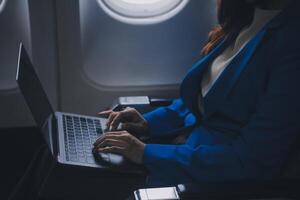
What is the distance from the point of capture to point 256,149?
114 centimetres

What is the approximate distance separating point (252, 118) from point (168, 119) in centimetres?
49

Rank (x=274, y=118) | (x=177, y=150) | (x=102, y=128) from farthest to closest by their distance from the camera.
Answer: (x=102, y=128) < (x=177, y=150) < (x=274, y=118)

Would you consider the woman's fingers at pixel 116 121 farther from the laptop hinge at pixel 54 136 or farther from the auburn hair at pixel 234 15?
the auburn hair at pixel 234 15

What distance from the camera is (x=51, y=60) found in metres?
1.91

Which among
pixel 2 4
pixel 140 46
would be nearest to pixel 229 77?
pixel 140 46

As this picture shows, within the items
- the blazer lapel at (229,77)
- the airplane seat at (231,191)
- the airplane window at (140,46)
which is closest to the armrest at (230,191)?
the airplane seat at (231,191)

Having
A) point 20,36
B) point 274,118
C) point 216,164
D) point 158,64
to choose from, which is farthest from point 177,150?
point 20,36

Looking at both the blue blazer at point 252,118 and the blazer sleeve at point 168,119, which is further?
the blazer sleeve at point 168,119

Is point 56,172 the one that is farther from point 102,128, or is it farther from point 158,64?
point 158,64

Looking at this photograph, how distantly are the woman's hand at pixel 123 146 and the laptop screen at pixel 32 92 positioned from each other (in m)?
0.17

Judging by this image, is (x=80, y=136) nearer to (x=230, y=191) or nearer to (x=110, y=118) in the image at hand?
(x=110, y=118)

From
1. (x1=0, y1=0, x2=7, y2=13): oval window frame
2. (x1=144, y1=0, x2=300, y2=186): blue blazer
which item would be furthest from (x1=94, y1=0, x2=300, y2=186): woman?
(x1=0, y1=0, x2=7, y2=13): oval window frame

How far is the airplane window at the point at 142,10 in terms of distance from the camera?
75.5 inches

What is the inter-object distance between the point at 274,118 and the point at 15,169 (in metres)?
1.31
